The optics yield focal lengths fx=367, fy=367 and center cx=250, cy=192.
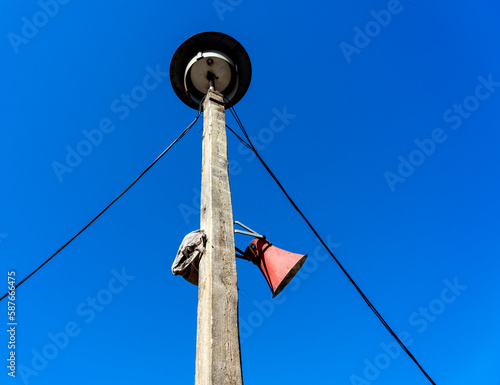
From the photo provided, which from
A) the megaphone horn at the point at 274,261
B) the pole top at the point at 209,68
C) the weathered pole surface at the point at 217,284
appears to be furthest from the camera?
the pole top at the point at 209,68

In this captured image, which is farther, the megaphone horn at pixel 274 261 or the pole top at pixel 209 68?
the pole top at pixel 209 68

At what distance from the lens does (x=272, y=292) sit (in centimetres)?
268

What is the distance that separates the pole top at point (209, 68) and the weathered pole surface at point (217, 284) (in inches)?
47.1

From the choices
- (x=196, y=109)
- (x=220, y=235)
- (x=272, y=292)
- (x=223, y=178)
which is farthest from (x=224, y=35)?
(x=272, y=292)

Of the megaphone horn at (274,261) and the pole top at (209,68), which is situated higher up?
the pole top at (209,68)

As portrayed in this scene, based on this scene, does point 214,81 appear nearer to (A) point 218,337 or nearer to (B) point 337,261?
(B) point 337,261

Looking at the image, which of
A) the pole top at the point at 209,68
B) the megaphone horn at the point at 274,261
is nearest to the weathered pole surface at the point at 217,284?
the megaphone horn at the point at 274,261

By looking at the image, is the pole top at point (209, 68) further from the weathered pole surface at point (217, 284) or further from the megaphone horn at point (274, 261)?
the megaphone horn at point (274, 261)

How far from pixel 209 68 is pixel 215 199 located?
1.91m

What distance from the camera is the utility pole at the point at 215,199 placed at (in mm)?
1848

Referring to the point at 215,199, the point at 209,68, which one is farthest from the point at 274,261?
the point at 209,68

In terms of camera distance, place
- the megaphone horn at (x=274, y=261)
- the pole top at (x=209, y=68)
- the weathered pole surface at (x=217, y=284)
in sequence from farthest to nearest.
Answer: the pole top at (x=209, y=68) < the megaphone horn at (x=274, y=261) < the weathered pole surface at (x=217, y=284)

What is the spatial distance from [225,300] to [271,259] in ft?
2.51

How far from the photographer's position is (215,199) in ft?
8.29
